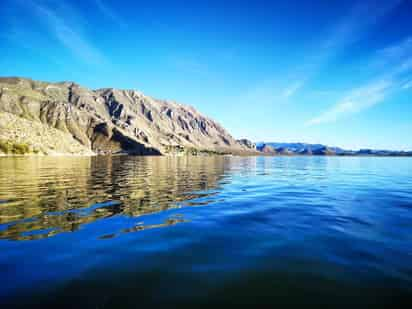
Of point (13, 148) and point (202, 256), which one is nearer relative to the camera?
point (202, 256)

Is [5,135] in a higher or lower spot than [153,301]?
higher

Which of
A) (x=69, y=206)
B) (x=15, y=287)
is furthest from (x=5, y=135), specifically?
(x=15, y=287)

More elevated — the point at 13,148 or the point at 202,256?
the point at 13,148

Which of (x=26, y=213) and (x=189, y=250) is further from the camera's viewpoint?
(x=26, y=213)

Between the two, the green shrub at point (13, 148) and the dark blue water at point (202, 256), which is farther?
the green shrub at point (13, 148)

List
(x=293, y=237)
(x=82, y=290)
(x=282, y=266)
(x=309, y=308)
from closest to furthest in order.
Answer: (x=309, y=308) → (x=82, y=290) → (x=282, y=266) → (x=293, y=237)

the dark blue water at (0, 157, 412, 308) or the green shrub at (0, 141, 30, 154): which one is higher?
the green shrub at (0, 141, 30, 154)

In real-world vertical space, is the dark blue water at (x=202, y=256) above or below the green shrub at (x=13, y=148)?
below

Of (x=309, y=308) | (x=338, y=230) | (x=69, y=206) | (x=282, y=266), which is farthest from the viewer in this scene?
(x=69, y=206)

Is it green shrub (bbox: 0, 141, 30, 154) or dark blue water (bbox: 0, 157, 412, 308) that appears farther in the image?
green shrub (bbox: 0, 141, 30, 154)

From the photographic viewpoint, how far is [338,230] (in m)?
10.1

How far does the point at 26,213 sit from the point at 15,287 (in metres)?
8.52

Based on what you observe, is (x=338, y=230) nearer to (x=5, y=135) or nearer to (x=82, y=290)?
(x=82, y=290)

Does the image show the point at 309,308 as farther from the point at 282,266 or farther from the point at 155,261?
the point at 155,261
